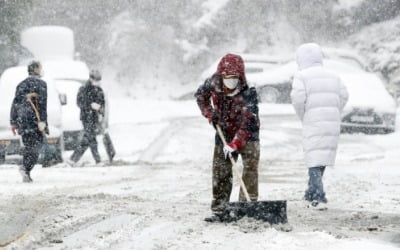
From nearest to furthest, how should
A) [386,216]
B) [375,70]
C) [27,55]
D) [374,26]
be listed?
[386,216] → [27,55] → [375,70] → [374,26]

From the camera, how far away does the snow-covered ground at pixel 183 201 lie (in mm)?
5988

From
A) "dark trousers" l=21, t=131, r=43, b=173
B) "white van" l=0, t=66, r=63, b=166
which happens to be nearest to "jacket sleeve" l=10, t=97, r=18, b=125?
"dark trousers" l=21, t=131, r=43, b=173

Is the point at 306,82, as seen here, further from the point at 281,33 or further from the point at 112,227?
the point at 281,33

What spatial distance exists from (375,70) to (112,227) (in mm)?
23433

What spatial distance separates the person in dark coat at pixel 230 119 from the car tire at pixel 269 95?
654 inches

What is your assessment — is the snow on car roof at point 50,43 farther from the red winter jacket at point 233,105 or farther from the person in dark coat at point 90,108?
the red winter jacket at point 233,105

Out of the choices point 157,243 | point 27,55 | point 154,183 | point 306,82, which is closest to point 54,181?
point 154,183

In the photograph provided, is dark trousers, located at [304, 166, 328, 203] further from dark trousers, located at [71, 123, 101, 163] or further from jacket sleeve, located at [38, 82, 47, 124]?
dark trousers, located at [71, 123, 101, 163]

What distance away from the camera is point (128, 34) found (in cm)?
3203

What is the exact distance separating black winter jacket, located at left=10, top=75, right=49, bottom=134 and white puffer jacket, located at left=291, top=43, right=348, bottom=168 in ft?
12.3

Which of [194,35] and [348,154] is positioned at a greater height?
[194,35]

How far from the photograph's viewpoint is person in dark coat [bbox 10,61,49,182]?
10.1 m

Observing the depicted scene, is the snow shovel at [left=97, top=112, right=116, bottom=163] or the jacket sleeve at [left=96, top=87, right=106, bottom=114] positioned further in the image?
the snow shovel at [left=97, top=112, right=116, bottom=163]

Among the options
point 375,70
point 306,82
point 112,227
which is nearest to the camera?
point 112,227
